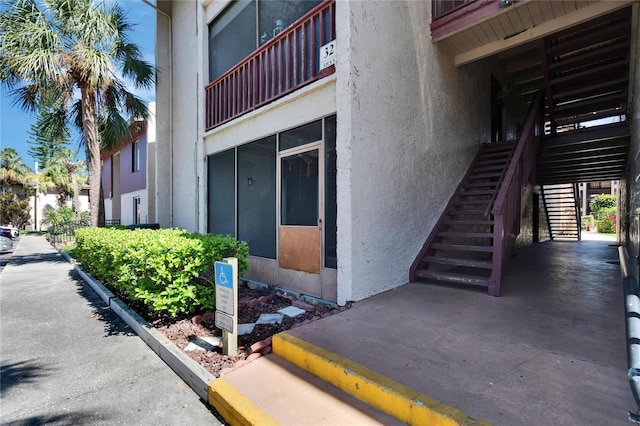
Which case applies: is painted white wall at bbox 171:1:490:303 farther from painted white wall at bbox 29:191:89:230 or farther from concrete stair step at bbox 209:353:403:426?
painted white wall at bbox 29:191:89:230

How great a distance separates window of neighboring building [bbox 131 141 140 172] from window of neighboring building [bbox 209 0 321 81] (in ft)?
27.8

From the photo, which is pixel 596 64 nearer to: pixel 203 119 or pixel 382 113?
pixel 382 113

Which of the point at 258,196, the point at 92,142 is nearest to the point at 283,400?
the point at 258,196

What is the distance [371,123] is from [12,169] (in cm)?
4038

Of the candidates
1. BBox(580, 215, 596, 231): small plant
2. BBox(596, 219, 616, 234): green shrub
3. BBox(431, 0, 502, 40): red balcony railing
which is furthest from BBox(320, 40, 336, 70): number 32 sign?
BBox(580, 215, 596, 231): small plant

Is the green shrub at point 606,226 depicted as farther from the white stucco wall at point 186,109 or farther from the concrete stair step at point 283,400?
the concrete stair step at point 283,400

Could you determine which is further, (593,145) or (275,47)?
(593,145)

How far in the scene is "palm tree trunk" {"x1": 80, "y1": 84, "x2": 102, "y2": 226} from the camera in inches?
376

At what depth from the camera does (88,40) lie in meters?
9.10

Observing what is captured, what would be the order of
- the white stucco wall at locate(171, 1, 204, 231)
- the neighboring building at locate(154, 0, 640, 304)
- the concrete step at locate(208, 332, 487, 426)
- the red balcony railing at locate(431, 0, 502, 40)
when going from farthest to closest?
1. the white stucco wall at locate(171, 1, 204, 231)
2. the red balcony railing at locate(431, 0, 502, 40)
3. the neighboring building at locate(154, 0, 640, 304)
4. the concrete step at locate(208, 332, 487, 426)

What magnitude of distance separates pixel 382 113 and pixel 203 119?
5167mm

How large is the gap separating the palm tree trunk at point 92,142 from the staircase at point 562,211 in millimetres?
15948

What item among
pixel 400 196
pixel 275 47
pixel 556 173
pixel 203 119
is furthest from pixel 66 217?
pixel 556 173

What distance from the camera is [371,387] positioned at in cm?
240
